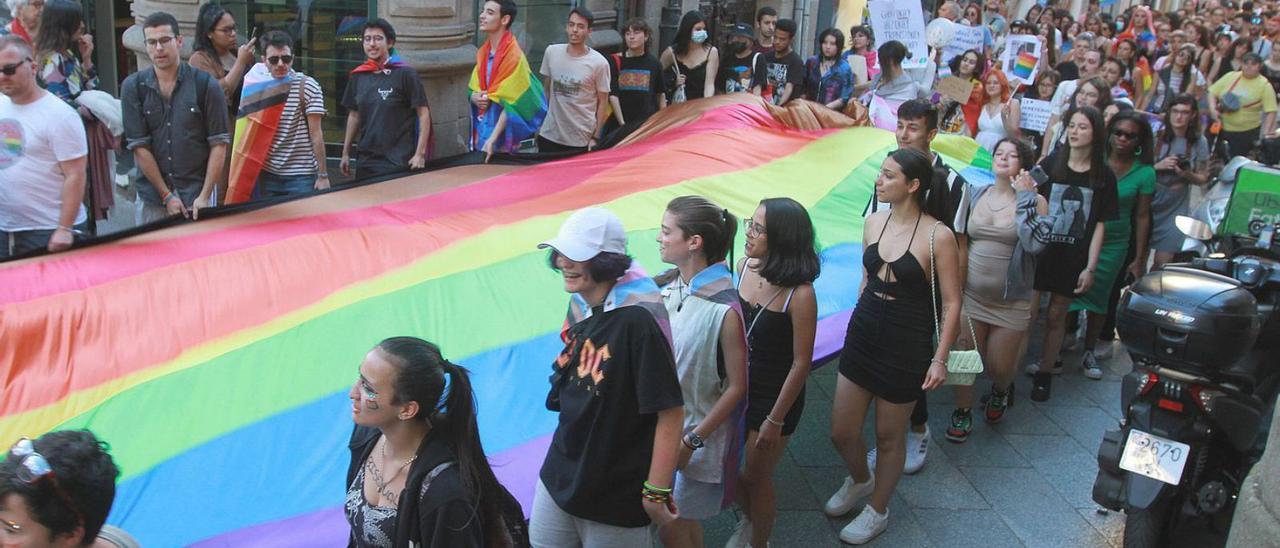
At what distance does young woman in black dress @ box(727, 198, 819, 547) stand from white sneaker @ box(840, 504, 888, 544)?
1.64 ft

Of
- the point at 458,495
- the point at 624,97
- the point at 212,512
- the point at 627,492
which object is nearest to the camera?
the point at 458,495

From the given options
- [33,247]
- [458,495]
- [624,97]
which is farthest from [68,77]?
[458,495]

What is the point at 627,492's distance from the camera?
11.9ft

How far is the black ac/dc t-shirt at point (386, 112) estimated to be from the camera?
7.58m

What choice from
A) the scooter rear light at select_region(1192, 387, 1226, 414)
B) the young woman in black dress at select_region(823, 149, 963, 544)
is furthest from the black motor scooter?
the young woman in black dress at select_region(823, 149, 963, 544)

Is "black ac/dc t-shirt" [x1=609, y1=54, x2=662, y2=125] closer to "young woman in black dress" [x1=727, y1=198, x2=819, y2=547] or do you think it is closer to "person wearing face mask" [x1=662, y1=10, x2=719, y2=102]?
"person wearing face mask" [x1=662, y1=10, x2=719, y2=102]

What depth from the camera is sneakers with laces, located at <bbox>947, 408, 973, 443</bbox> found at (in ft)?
20.2

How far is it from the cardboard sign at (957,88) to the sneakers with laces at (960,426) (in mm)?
3874

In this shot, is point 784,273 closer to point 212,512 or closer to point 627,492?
point 627,492

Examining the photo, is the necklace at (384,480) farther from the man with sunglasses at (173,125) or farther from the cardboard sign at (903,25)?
the cardboard sign at (903,25)

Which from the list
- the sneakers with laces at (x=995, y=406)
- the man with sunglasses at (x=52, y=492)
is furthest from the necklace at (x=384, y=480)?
the sneakers with laces at (x=995, y=406)

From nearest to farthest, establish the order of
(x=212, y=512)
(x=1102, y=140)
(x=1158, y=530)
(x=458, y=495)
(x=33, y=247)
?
(x=458, y=495) < (x=212, y=512) < (x=1158, y=530) < (x=33, y=247) < (x=1102, y=140)

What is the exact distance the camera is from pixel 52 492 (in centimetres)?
264

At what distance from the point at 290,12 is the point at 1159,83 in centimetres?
913
